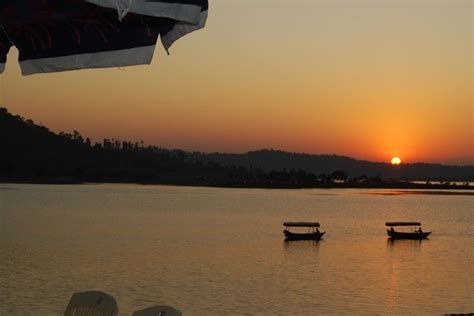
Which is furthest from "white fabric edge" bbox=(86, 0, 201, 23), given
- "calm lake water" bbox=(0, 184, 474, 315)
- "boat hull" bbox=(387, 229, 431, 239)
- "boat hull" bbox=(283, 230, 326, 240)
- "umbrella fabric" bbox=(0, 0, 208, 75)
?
"boat hull" bbox=(387, 229, 431, 239)

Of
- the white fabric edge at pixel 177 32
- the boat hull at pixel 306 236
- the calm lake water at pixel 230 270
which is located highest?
the white fabric edge at pixel 177 32

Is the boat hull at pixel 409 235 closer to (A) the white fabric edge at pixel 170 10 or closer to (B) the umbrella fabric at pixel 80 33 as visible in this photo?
(B) the umbrella fabric at pixel 80 33

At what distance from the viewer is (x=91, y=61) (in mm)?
4695

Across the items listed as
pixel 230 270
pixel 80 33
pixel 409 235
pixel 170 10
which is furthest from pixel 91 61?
pixel 409 235

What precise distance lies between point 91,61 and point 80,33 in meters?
0.23

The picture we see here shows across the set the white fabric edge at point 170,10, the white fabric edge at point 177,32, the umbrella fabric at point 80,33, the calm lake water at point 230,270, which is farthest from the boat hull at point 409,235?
the white fabric edge at point 170,10

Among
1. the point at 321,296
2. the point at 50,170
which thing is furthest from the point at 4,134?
the point at 321,296

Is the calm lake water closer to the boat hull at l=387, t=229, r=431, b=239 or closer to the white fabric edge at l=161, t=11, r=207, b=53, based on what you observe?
the boat hull at l=387, t=229, r=431, b=239

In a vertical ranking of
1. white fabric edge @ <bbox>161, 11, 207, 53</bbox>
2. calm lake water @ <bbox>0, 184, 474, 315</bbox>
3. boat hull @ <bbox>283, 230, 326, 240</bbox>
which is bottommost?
calm lake water @ <bbox>0, 184, 474, 315</bbox>

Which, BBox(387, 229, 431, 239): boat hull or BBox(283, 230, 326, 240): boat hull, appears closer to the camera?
BBox(283, 230, 326, 240): boat hull

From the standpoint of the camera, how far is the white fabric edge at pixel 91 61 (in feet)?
14.6

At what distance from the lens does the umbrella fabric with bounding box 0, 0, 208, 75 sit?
→ 438cm

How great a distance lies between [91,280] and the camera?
35.2m

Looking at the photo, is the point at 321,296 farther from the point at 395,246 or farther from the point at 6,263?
the point at 395,246
